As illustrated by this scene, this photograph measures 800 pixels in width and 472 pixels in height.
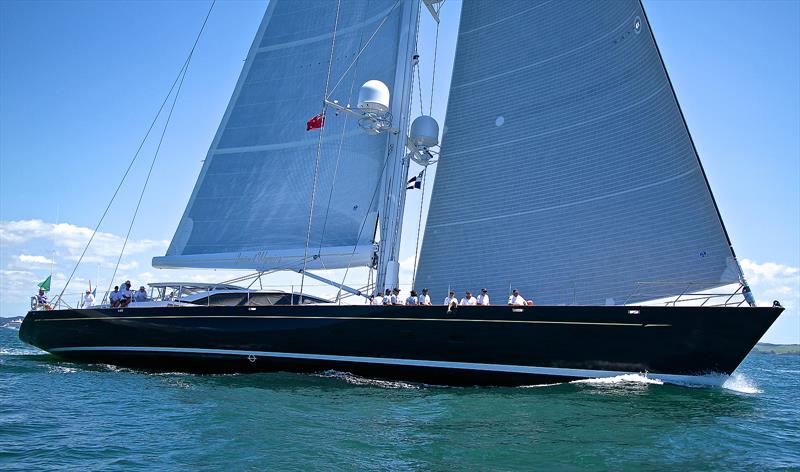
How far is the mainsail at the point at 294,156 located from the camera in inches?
650

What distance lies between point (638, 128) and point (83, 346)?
14.7 m

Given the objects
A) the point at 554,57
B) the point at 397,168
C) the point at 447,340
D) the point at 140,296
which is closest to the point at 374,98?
the point at 397,168

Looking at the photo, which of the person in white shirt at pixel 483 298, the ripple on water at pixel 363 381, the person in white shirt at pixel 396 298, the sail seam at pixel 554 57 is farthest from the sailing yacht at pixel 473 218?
the person in white shirt at pixel 396 298

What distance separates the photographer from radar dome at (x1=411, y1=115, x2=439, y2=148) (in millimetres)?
16062

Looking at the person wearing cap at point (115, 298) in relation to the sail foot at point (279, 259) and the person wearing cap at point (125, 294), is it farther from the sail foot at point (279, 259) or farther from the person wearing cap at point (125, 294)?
the sail foot at point (279, 259)

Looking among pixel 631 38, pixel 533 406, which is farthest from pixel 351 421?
pixel 631 38

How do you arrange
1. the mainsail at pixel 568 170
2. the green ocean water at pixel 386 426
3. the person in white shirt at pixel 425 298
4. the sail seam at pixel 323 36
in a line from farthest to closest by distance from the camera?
the sail seam at pixel 323 36 → the person in white shirt at pixel 425 298 → the mainsail at pixel 568 170 → the green ocean water at pixel 386 426

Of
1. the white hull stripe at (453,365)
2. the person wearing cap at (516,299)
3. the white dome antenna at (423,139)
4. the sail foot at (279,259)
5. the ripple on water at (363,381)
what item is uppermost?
the white dome antenna at (423,139)

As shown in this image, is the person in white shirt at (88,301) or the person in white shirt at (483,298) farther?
the person in white shirt at (88,301)

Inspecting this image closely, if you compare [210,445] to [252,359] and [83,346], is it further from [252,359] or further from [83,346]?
[83,346]

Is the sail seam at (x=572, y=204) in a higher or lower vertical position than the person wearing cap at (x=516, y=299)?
higher

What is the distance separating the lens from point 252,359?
555 inches

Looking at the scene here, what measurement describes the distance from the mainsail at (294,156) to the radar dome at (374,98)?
113cm

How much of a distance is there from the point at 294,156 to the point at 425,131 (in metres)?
4.03
